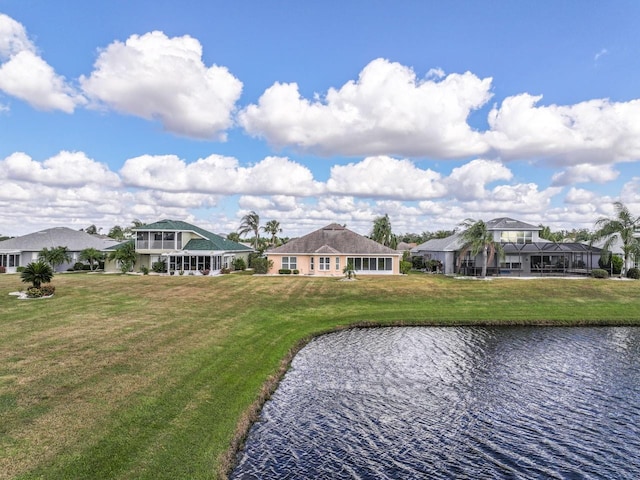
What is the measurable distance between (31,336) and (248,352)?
9.69 meters

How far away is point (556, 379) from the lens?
1678cm

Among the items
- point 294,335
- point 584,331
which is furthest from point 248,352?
point 584,331

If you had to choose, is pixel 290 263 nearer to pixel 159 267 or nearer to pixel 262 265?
pixel 262 265

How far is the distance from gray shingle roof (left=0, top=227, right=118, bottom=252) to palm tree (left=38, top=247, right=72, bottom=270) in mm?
2597

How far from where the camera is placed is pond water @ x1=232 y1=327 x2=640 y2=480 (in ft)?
34.1

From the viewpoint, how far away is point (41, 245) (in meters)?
54.0

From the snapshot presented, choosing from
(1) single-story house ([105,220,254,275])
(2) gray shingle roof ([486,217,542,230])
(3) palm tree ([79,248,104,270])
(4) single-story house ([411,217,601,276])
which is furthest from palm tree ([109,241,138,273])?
(2) gray shingle roof ([486,217,542,230])

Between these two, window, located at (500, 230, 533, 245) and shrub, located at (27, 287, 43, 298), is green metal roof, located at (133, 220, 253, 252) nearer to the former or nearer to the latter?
shrub, located at (27, 287, 43, 298)

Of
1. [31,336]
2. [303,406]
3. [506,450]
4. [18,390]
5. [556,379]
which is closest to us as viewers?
[506,450]

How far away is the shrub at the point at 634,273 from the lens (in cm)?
4447

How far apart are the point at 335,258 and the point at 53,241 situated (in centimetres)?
3873

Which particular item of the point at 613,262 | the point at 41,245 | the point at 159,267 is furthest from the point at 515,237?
the point at 41,245

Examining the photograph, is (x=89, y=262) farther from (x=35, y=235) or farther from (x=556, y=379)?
(x=556, y=379)

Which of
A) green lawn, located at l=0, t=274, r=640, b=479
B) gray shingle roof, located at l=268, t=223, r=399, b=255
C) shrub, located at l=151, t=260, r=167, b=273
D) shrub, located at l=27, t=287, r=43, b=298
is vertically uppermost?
gray shingle roof, located at l=268, t=223, r=399, b=255
